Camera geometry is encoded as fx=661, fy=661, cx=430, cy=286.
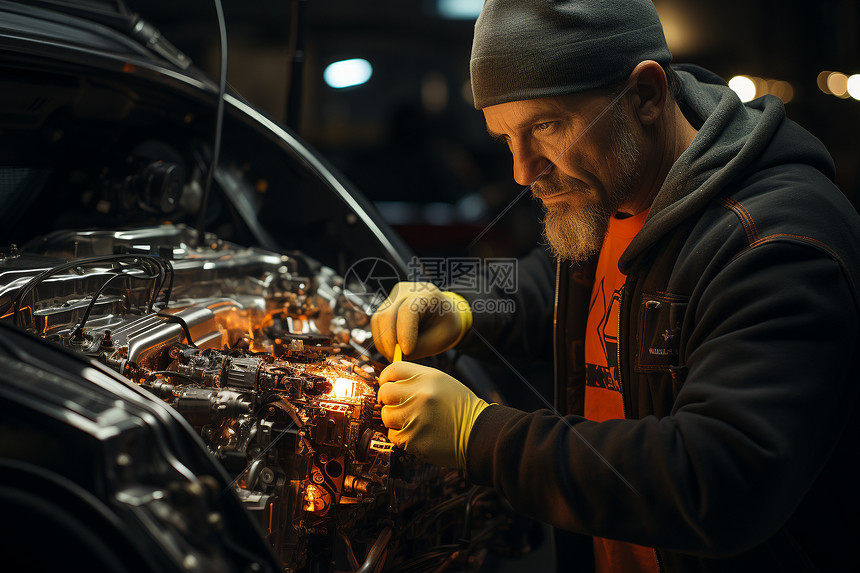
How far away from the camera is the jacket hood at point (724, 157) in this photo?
1.09 m

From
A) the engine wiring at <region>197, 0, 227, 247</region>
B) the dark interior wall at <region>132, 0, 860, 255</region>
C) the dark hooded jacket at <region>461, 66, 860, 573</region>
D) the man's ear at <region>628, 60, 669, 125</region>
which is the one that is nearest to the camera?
the dark hooded jacket at <region>461, 66, 860, 573</region>

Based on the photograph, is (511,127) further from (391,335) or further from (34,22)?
(34,22)

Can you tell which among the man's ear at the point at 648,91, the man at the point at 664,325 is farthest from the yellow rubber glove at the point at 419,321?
the man's ear at the point at 648,91

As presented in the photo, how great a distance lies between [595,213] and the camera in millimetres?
1275

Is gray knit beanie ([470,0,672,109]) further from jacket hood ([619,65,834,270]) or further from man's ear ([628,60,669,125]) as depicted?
jacket hood ([619,65,834,270])

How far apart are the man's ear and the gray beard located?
4 cm

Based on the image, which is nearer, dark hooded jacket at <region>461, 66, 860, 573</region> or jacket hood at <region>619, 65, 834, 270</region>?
dark hooded jacket at <region>461, 66, 860, 573</region>

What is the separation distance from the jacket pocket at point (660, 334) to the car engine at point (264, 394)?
1.55 ft

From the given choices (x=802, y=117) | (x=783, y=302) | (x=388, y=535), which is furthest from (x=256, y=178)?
(x=802, y=117)

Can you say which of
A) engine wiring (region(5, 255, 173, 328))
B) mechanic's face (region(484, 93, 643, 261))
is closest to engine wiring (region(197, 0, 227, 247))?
engine wiring (region(5, 255, 173, 328))

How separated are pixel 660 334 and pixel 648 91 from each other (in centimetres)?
44

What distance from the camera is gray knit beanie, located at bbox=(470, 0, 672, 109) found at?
44.0 inches

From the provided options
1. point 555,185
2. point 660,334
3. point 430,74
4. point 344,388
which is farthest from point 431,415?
point 430,74

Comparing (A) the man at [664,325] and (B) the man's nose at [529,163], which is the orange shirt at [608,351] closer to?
(A) the man at [664,325]
